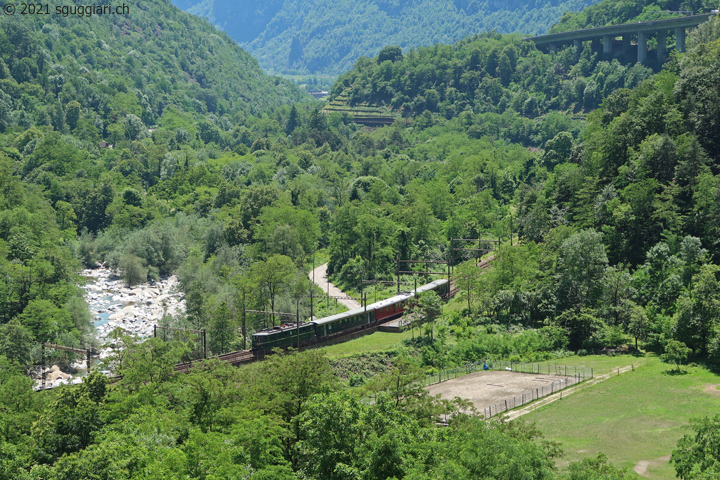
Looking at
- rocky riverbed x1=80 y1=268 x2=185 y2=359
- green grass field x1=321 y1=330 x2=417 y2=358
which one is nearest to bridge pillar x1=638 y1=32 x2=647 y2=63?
rocky riverbed x1=80 y1=268 x2=185 y2=359

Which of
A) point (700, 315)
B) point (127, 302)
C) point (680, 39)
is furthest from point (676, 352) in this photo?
point (680, 39)

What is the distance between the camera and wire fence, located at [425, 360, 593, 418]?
54562 millimetres

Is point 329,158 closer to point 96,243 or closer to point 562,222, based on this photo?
point 96,243

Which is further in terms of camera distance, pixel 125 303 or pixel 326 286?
pixel 326 286

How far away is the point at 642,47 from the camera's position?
15862cm

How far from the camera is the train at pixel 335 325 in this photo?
69.8 meters

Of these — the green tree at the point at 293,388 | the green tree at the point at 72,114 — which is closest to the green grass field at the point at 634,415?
the green tree at the point at 293,388

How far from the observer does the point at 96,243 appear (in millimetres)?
112438

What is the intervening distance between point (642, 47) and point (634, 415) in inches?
4842

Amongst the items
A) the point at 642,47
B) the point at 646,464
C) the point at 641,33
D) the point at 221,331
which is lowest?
the point at 646,464

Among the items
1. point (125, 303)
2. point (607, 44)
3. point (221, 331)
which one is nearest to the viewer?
point (221, 331)

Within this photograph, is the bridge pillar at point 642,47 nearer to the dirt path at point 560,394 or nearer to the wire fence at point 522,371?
the dirt path at point 560,394

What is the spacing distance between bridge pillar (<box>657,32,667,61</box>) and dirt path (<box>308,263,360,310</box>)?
3553 inches

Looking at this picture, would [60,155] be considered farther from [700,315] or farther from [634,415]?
[634,415]
